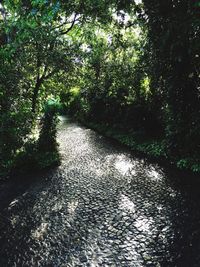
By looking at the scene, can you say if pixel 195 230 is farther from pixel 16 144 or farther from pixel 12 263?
pixel 16 144

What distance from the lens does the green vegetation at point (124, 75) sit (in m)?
9.38

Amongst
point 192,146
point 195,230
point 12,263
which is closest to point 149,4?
point 192,146

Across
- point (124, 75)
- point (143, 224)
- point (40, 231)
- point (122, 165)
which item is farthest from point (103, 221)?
point (124, 75)

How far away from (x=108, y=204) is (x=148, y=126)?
7228 mm

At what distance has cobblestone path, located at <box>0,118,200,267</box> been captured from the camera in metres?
5.43

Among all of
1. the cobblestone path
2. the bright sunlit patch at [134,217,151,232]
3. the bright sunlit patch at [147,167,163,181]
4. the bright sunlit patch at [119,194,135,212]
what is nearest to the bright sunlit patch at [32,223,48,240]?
the cobblestone path

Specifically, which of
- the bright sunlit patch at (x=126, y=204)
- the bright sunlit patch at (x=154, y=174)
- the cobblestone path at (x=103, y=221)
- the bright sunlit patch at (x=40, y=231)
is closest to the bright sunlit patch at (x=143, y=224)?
the cobblestone path at (x=103, y=221)

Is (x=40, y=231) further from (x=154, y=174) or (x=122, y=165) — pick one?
(x=122, y=165)

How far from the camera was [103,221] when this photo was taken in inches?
269

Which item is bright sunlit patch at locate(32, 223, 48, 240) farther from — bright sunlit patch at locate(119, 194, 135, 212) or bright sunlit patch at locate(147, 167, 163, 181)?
bright sunlit patch at locate(147, 167, 163, 181)

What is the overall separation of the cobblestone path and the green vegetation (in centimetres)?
165

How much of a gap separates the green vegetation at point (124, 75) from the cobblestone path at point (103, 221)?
1.65 metres

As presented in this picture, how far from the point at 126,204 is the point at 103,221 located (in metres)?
1.08

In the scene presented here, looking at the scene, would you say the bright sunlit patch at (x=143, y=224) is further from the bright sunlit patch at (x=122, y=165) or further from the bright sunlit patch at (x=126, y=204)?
the bright sunlit patch at (x=122, y=165)
